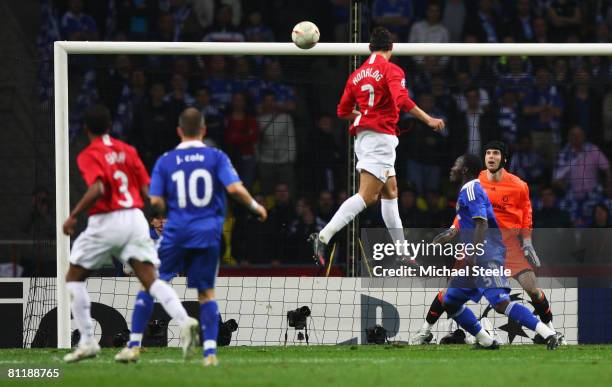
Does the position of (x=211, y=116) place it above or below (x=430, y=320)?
above

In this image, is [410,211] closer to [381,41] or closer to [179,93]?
Answer: [179,93]

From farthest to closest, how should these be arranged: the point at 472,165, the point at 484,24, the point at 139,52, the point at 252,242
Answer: the point at 484,24 < the point at 252,242 < the point at 139,52 < the point at 472,165

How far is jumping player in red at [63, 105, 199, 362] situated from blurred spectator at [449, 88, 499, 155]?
24.5 feet

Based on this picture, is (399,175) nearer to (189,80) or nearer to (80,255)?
(189,80)

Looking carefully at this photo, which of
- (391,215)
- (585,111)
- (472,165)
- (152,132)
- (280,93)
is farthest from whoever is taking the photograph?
(585,111)

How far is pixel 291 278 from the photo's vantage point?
1404 cm

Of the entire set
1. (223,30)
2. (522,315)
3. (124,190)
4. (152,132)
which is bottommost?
(522,315)

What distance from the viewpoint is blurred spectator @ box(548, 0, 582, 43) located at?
19.8 meters

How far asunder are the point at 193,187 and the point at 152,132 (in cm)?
709

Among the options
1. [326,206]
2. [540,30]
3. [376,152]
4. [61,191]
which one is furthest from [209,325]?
[540,30]

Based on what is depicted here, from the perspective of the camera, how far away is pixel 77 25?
1889cm

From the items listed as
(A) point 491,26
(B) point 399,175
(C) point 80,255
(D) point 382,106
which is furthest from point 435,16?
(C) point 80,255

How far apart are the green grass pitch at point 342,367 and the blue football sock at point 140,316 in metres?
0.22

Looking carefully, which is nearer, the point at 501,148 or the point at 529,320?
the point at 529,320
